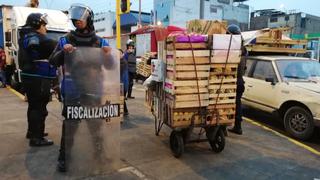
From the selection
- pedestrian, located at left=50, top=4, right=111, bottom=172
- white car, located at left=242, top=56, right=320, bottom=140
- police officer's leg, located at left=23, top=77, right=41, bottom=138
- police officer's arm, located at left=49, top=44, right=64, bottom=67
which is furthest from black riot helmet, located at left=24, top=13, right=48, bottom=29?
white car, located at left=242, top=56, right=320, bottom=140

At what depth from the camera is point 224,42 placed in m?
5.04

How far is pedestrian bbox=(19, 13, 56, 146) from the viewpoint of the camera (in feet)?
17.4

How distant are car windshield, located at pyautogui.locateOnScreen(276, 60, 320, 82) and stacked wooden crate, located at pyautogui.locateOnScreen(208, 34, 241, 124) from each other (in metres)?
2.52

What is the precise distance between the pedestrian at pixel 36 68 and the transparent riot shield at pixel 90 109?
55.9 inches

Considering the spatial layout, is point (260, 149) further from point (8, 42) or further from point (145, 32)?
point (145, 32)

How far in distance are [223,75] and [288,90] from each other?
7.80ft

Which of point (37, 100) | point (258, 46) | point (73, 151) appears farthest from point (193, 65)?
point (258, 46)

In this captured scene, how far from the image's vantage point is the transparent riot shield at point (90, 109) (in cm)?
409

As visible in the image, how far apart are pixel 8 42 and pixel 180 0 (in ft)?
126

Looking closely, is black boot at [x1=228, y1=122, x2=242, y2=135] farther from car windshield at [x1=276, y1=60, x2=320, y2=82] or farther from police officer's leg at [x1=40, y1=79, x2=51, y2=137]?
police officer's leg at [x1=40, y1=79, x2=51, y2=137]

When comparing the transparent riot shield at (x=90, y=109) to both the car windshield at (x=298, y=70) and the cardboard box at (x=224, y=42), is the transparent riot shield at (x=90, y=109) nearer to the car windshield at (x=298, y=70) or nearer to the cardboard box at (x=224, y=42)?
the cardboard box at (x=224, y=42)

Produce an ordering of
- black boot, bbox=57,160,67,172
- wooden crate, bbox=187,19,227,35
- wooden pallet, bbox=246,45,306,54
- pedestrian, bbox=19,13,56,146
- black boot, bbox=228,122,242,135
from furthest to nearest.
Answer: wooden pallet, bbox=246,45,306,54 < black boot, bbox=228,122,242,135 < wooden crate, bbox=187,19,227,35 < pedestrian, bbox=19,13,56,146 < black boot, bbox=57,160,67,172

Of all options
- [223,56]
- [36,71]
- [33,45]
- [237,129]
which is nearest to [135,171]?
[223,56]

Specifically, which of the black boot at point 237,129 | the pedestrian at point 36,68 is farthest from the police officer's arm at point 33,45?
the black boot at point 237,129
